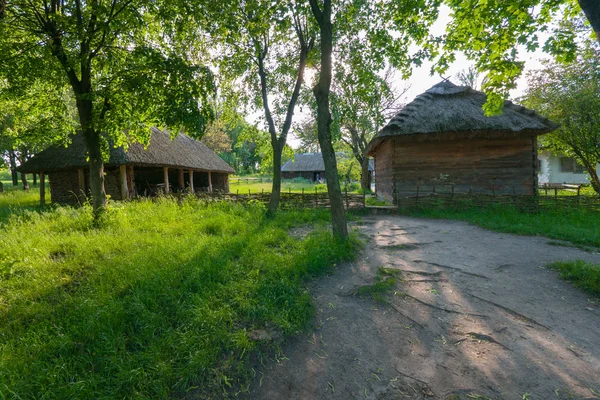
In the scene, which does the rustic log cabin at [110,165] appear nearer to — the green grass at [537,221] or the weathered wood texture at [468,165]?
the weathered wood texture at [468,165]

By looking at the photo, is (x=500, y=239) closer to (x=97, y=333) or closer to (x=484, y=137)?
(x=484, y=137)

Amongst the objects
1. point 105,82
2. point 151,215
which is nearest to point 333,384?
point 151,215

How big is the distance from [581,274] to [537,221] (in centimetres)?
467

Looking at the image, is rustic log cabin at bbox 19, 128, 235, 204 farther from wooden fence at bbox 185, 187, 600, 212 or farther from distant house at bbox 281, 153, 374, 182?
distant house at bbox 281, 153, 374, 182

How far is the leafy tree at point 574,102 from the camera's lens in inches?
447

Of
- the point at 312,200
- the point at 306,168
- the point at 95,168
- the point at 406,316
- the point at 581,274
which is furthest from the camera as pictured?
the point at 306,168

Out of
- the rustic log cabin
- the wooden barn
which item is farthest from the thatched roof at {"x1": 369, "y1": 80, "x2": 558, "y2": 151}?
the rustic log cabin

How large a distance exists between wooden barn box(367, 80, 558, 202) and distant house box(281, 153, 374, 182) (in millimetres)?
29151

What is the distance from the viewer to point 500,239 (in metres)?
6.06

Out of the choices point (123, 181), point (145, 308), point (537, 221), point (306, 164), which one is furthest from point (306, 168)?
point (145, 308)

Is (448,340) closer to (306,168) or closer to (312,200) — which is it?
(312,200)

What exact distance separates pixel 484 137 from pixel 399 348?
11.3 meters

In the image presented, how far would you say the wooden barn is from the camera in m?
10.4

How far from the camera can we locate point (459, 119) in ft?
34.3
